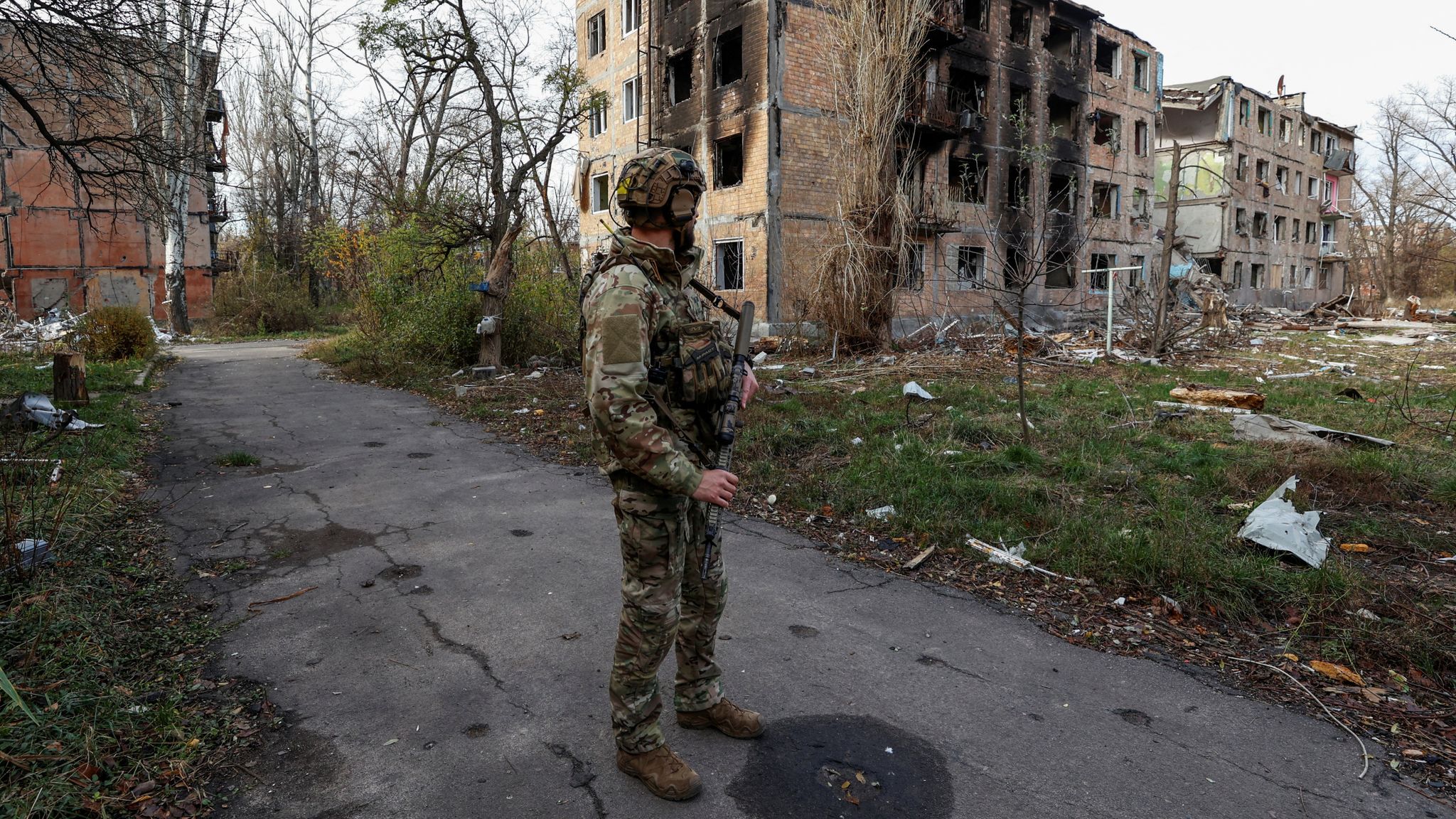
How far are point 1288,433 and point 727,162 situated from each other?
17327mm

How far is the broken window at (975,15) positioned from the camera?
23.7 meters

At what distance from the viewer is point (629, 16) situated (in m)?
24.2

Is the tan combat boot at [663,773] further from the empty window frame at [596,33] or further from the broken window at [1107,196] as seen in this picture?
the broken window at [1107,196]

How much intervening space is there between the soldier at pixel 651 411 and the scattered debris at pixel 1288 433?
6.55 metres

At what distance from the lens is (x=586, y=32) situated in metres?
26.9

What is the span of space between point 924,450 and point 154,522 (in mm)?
5798

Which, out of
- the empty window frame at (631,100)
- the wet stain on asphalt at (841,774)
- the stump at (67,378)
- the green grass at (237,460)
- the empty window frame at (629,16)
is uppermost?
the empty window frame at (629,16)

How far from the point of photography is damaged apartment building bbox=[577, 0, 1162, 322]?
1925 cm

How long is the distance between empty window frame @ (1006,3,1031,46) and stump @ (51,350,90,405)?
25.9 meters

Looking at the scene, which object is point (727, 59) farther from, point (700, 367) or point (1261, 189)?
point (1261, 189)

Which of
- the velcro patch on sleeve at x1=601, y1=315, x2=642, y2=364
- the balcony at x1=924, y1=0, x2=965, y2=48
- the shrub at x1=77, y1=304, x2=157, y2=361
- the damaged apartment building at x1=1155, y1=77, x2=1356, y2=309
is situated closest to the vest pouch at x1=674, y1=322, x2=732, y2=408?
the velcro patch on sleeve at x1=601, y1=315, x2=642, y2=364

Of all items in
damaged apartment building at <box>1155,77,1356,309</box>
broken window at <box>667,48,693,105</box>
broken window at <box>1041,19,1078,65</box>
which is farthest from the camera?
damaged apartment building at <box>1155,77,1356,309</box>

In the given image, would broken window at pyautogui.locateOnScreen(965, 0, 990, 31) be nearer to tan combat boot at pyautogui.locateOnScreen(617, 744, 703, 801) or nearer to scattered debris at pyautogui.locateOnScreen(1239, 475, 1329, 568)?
scattered debris at pyautogui.locateOnScreen(1239, 475, 1329, 568)

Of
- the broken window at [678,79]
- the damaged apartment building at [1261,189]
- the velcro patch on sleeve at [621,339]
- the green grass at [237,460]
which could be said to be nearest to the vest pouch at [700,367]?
the velcro patch on sleeve at [621,339]
